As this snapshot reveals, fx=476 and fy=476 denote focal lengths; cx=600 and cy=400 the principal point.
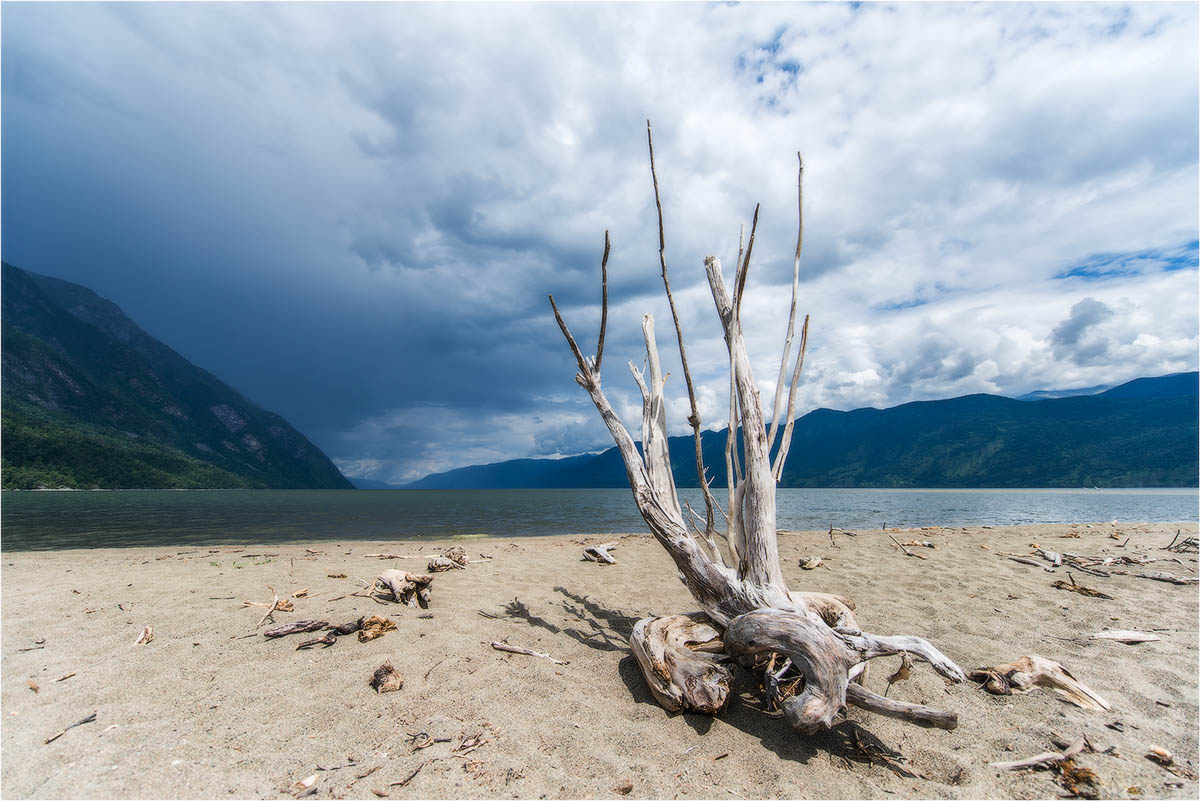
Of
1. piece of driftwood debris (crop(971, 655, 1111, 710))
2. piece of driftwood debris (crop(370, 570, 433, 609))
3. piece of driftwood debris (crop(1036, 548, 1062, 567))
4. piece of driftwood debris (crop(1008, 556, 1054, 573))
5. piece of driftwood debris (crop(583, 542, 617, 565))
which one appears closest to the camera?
piece of driftwood debris (crop(971, 655, 1111, 710))

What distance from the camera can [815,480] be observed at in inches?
7682

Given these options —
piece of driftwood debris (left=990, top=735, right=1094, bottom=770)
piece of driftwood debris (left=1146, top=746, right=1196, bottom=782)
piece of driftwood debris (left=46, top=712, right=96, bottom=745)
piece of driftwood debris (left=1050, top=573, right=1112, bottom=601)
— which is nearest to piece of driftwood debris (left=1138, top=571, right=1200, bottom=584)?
piece of driftwood debris (left=1050, top=573, right=1112, bottom=601)

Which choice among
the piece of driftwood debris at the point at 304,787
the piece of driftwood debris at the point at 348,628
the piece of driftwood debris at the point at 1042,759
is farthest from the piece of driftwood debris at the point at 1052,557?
the piece of driftwood debris at the point at 304,787

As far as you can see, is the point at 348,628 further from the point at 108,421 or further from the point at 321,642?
the point at 108,421

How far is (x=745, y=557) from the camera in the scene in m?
5.02

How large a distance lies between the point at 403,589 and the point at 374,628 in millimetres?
1338

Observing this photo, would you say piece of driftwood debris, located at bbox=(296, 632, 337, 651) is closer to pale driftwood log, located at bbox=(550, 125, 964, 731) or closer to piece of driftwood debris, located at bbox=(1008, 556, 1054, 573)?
pale driftwood log, located at bbox=(550, 125, 964, 731)

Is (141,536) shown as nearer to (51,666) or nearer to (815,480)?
(51,666)

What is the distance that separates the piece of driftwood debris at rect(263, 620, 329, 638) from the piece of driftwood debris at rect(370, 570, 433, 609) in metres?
1.11

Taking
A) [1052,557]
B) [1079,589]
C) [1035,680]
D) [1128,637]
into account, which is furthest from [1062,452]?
[1035,680]

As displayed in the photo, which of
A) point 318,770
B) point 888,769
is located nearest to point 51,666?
point 318,770

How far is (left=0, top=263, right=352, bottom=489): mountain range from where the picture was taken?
8062 cm

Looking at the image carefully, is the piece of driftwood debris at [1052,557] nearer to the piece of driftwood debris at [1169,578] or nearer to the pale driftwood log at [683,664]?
the piece of driftwood debris at [1169,578]

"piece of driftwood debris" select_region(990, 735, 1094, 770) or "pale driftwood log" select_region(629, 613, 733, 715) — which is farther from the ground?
"pale driftwood log" select_region(629, 613, 733, 715)
